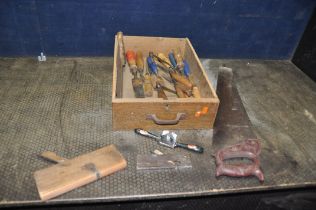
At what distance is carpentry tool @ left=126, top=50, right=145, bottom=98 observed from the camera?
930mm

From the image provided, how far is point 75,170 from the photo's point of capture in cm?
70

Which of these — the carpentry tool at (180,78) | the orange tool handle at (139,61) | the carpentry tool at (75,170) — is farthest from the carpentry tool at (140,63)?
the carpentry tool at (75,170)

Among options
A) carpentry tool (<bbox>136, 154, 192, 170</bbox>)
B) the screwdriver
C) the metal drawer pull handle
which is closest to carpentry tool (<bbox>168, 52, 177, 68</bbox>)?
the screwdriver

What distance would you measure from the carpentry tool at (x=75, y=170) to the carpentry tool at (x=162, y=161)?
6cm

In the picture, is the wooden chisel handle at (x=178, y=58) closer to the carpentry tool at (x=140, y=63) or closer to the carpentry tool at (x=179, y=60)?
the carpentry tool at (x=179, y=60)

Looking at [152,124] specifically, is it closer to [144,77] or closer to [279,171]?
[144,77]

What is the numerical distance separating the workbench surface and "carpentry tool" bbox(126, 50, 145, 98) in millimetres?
123

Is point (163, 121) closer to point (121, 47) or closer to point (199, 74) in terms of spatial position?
point (199, 74)

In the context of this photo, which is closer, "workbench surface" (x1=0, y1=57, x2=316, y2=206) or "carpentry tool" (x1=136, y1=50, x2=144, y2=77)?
"workbench surface" (x1=0, y1=57, x2=316, y2=206)

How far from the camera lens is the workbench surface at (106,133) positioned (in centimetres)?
70

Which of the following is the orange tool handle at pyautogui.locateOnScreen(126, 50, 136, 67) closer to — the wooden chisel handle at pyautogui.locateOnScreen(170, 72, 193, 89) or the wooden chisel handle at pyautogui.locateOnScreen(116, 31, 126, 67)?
the wooden chisel handle at pyautogui.locateOnScreen(116, 31, 126, 67)

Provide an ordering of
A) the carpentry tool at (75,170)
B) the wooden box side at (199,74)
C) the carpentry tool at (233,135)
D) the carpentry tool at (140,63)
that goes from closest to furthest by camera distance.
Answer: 1. the carpentry tool at (75,170)
2. the carpentry tool at (233,135)
3. the wooden box side at (199,74)
4. the carpentry tool at (140,63)

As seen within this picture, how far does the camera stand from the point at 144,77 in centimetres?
101

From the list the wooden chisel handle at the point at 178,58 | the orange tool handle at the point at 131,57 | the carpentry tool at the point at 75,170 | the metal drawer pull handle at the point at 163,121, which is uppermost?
the wooden chisel handle at the point at 178,58
